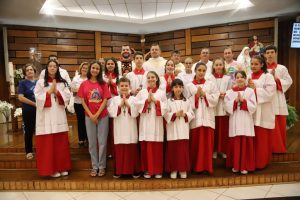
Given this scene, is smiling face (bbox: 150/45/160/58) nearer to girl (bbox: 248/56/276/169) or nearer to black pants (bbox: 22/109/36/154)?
girl (bbox: 248/56/276/169)

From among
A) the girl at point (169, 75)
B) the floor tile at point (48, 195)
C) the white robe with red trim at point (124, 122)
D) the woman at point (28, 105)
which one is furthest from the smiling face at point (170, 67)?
the floor tile at point (48, 195)

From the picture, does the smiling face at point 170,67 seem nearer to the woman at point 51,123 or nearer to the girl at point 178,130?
the girl at point 178,130

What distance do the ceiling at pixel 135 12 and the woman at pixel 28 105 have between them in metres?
2.27

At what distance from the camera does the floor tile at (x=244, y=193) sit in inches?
114

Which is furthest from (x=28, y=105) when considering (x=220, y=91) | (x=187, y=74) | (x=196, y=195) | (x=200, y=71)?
(x=220, y=91)

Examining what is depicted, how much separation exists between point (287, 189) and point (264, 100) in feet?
3.68

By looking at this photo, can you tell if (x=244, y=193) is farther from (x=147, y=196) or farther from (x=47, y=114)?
(x=47, y=114)

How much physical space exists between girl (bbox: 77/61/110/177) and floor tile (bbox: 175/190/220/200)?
1112mm

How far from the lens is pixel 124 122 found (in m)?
3.13

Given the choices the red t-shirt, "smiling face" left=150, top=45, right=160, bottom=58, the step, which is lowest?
the step

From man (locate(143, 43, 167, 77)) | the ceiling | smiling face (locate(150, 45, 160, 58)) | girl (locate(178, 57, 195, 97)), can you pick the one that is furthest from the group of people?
the ceiling

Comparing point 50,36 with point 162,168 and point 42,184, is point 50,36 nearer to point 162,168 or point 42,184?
point 42,184

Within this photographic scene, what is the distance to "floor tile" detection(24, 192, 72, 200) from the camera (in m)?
3.01

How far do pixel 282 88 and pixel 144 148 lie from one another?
2194mm
